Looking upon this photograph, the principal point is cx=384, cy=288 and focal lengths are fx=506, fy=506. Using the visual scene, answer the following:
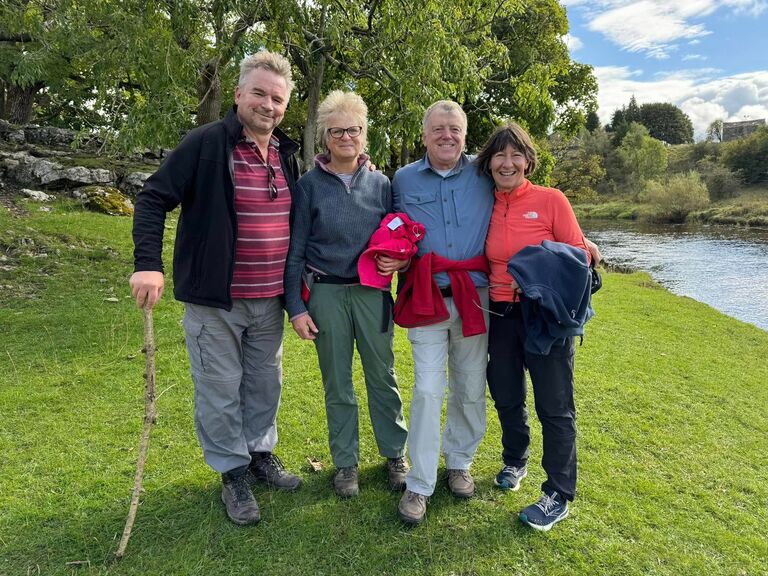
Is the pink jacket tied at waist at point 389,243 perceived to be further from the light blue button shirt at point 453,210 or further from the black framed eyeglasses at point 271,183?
the black framed eyeglasses at point 271,183

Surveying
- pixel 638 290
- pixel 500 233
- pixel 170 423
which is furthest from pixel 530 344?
pixel 638 290

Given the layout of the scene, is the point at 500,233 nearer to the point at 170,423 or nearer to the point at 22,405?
the point at 170,423

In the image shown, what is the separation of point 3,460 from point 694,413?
5.31m

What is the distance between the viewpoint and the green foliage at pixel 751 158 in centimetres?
4269

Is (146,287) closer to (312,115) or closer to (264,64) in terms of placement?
(264,64)

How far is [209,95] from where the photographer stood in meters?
6.58

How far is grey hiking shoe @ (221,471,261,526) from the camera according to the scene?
8.59ft

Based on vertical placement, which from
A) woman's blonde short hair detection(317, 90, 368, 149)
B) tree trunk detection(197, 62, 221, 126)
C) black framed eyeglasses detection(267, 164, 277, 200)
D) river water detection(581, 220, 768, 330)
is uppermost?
tree trunk detection(197, 62, 221, 126)

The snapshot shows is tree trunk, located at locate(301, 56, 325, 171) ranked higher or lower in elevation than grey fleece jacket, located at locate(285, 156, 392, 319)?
higher

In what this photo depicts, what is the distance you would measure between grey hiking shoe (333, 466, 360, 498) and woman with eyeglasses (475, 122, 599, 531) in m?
0.93

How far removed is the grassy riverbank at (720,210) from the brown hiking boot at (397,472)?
34.5 metres

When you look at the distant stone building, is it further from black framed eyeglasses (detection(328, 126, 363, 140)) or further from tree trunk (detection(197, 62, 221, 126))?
black framed eyeglasses (detection(328, 126, 363, 140))

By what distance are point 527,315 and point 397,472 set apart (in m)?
1.23

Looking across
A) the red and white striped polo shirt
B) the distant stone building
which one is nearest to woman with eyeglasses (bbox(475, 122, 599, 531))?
the red and white striped polo shirt
